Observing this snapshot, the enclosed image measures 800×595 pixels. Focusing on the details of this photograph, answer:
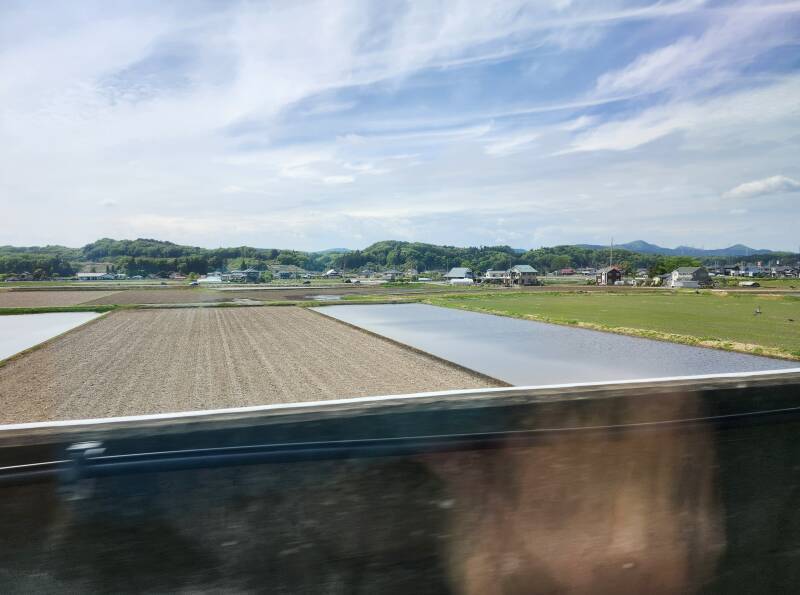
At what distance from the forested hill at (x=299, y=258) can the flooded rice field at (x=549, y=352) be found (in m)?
43.3

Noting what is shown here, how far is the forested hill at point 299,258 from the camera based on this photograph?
174 ft

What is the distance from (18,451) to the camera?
52.7 inches

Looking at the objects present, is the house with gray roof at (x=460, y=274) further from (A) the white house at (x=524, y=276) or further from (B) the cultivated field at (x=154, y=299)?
(B) the cultivated field at (x=154, y=299)

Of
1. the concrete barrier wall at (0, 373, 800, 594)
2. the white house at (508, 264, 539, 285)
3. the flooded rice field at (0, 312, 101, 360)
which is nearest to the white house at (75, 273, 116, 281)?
the flooded rice field at (0, 312, 101, 360)

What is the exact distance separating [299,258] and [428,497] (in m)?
121

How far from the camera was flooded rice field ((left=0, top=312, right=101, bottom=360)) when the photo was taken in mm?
15984

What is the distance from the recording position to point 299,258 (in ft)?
393

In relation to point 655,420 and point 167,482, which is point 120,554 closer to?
point 167,482

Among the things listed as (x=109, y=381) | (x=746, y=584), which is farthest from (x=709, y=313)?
(x=746, y=584)

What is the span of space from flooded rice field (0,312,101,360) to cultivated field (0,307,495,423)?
80 centimetres

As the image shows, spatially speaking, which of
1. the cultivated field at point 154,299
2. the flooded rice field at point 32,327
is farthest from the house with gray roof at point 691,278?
the flooded rice field at point 32,327

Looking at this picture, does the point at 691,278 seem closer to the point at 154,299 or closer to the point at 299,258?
the point at 154,299

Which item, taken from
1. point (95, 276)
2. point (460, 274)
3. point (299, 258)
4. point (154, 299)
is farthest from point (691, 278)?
point (299, 258)

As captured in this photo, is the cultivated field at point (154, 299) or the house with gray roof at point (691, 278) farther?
the house with gray roof at point (691, 278)
